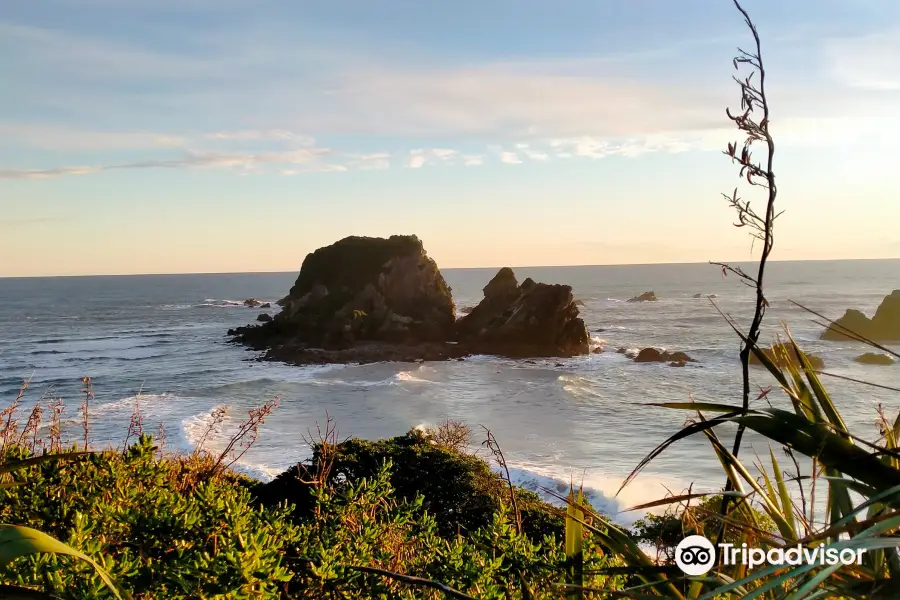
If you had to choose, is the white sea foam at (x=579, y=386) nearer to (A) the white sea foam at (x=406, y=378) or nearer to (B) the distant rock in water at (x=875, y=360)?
(A) the white sea foam at (x=406, y=378)

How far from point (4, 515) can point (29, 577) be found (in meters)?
0.86

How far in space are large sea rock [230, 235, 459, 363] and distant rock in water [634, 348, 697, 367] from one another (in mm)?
12628

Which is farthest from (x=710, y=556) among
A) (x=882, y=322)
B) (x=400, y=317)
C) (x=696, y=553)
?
(x=882, y=322)

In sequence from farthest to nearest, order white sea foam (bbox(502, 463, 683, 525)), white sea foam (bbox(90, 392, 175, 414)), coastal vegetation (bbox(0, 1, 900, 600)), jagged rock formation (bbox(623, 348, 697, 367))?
jagged rock formation (bbox(623, 348, 697, 367)) → white sea foam (bbox(90, 392, 175, 414)) → white sea foam (bbox(502, 463, 683, 525)) → coastal vegetation (bbox(0, 1, 900, 600))

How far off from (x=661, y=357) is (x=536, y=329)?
8762 mm

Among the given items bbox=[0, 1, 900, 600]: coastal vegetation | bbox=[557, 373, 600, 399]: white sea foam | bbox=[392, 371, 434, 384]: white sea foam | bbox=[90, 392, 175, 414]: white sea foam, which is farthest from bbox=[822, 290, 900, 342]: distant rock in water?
bbox=[0, 1, 900, 600]: coastal vegetation

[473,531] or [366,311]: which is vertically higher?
[473,531]

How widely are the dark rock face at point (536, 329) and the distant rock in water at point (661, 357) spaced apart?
4267mm

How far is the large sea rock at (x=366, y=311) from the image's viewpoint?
46.2m

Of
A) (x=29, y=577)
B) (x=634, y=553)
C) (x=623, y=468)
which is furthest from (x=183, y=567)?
(x=623, y=468)

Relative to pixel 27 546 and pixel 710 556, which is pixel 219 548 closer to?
pixel 27 546

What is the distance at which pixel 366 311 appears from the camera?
5091 cm

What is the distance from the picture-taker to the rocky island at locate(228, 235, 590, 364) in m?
46.5

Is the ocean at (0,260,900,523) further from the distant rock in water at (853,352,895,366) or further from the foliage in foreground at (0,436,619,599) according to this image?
the foliage in foreground at (0,436,619,599)
